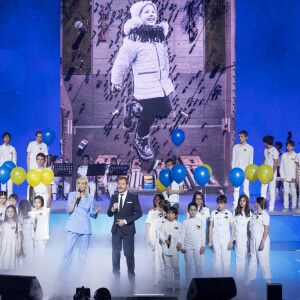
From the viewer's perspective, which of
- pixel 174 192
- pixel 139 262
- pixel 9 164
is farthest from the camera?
pixel 9 164

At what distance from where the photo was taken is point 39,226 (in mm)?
7184

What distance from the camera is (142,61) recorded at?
39.2ft

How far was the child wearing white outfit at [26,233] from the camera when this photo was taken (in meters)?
7.12

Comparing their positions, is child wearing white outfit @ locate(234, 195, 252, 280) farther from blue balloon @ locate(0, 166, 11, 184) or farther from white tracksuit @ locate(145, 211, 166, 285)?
blue balloon @ locate(0, 166, 11, 184)

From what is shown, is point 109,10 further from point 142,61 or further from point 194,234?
point 194,234

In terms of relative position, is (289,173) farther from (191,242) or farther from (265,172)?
(191,242)

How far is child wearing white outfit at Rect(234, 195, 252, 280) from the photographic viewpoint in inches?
266

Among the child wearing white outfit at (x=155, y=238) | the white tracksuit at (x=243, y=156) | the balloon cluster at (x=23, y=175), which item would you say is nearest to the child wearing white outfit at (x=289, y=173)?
Result: the white tracksuit at (x=243, y=156)

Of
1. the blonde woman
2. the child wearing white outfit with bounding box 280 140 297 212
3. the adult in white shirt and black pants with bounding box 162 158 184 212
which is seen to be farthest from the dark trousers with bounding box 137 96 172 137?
the blonde woman

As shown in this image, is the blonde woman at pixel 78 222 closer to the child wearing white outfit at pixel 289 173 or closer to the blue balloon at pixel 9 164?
the blue balloon at pixel 9 164

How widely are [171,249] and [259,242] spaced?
4.01 ft

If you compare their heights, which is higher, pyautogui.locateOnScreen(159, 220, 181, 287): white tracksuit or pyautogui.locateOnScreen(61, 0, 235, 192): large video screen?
pyautogui.locateOnScreen(61, 0, 235, 192): large video screen

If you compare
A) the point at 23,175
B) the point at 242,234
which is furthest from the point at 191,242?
the point at 23,175

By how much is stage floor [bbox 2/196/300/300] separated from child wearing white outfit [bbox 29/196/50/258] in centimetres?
22
